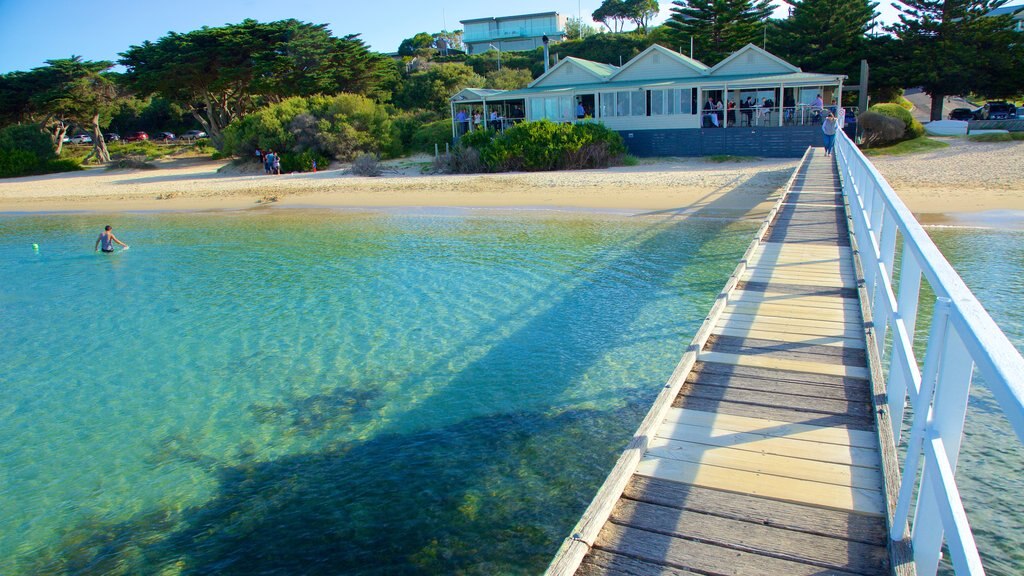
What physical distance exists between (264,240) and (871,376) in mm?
17655

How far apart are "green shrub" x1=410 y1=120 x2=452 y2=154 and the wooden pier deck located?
33.6 meters

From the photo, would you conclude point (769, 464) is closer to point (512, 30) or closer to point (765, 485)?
point (765, 485)

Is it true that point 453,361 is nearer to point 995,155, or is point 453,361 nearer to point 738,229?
point 738,229

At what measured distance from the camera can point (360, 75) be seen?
47.2 metres

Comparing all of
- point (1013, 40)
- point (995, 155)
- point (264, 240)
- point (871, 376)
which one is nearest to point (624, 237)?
point (264, 240)

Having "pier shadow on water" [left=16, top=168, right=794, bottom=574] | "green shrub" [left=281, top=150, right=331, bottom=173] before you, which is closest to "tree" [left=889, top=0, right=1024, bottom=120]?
"green shrub" [left=281, top=150, right=331, bottom=173]

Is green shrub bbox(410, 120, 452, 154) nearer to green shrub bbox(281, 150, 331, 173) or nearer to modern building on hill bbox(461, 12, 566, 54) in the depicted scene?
green shrub bbox(281, 150, 331, 173)

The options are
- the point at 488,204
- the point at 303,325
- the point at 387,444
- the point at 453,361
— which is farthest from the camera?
the point at 488,204

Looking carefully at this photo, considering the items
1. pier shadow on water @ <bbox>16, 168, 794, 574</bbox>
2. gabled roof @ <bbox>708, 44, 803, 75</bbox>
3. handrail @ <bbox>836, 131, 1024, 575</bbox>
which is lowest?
pier shadow on water @ <bbox>16, 168, 794, 574</bbox>

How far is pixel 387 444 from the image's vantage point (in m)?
7.34

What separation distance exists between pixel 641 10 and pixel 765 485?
315ft

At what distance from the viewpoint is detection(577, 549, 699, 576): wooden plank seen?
2.93 metres

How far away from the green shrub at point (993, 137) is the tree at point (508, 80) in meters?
28.4

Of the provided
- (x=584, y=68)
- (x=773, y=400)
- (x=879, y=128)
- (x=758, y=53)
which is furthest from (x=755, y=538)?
(x=584, y=68)
